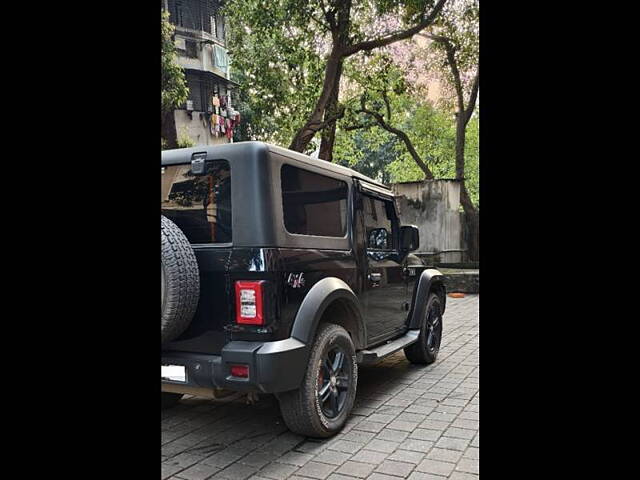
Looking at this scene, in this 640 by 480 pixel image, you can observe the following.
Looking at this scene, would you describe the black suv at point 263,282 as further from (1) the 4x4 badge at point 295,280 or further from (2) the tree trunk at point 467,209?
(2) the tree trunk at point 467,209

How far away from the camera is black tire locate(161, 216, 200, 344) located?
3.07m

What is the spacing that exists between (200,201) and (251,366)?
1175 mm

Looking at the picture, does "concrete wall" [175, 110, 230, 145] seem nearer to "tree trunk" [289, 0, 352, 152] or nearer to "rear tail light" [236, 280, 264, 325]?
"tree trunk" [289, 0, 352, 152]

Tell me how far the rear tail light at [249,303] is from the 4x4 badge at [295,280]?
25 centimetres

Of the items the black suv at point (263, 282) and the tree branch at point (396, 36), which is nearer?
the black suv at point (263, 282)

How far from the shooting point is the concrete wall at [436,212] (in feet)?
49.5

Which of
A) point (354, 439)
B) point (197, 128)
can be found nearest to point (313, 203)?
point (354, 439)

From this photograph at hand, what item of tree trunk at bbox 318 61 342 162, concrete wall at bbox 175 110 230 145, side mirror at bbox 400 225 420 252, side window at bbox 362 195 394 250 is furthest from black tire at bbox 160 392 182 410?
concrete wall at bbox 175 110 230 145

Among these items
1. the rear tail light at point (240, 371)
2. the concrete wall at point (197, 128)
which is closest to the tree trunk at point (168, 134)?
the rear tail light at point (240, 371)
